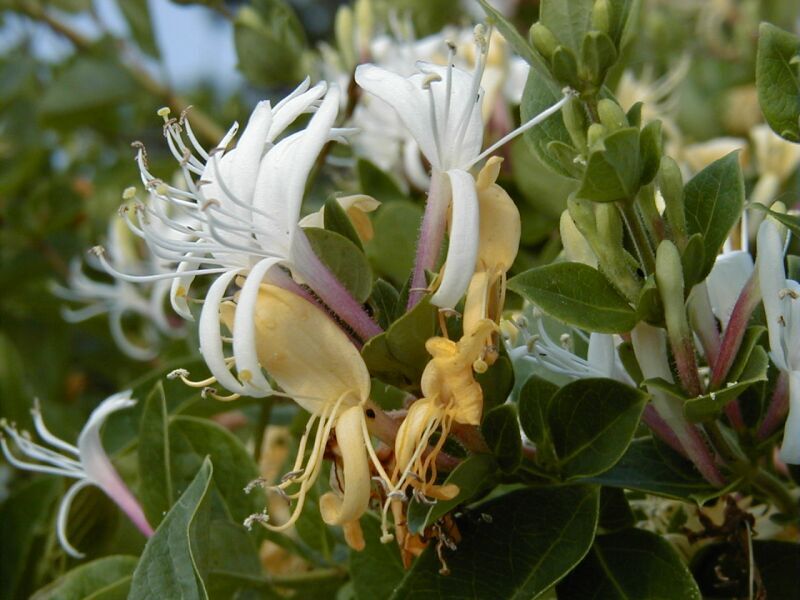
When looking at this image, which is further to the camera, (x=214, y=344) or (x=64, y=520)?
(x=64, y=520)

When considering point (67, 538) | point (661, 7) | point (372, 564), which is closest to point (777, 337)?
point (372, 564)

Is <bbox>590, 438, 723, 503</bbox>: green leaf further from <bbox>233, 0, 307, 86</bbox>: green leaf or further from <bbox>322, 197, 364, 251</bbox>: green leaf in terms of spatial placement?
<bbox>233, 0, 307, 86</bbox>: green leaf

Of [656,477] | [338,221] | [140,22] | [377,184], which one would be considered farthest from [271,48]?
[656,477]

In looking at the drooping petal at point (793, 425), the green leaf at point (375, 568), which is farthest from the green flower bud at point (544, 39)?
the green leaf at point (375, 568)

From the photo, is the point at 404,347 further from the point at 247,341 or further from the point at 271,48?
the point at 271,48

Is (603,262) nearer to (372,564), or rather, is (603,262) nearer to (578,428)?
(578,428)

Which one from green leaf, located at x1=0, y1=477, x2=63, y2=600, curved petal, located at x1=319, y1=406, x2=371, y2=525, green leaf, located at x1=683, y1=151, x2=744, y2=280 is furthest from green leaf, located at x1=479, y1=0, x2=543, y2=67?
green leaf, located at x1=0, y1=477, x2=63, y2=600
